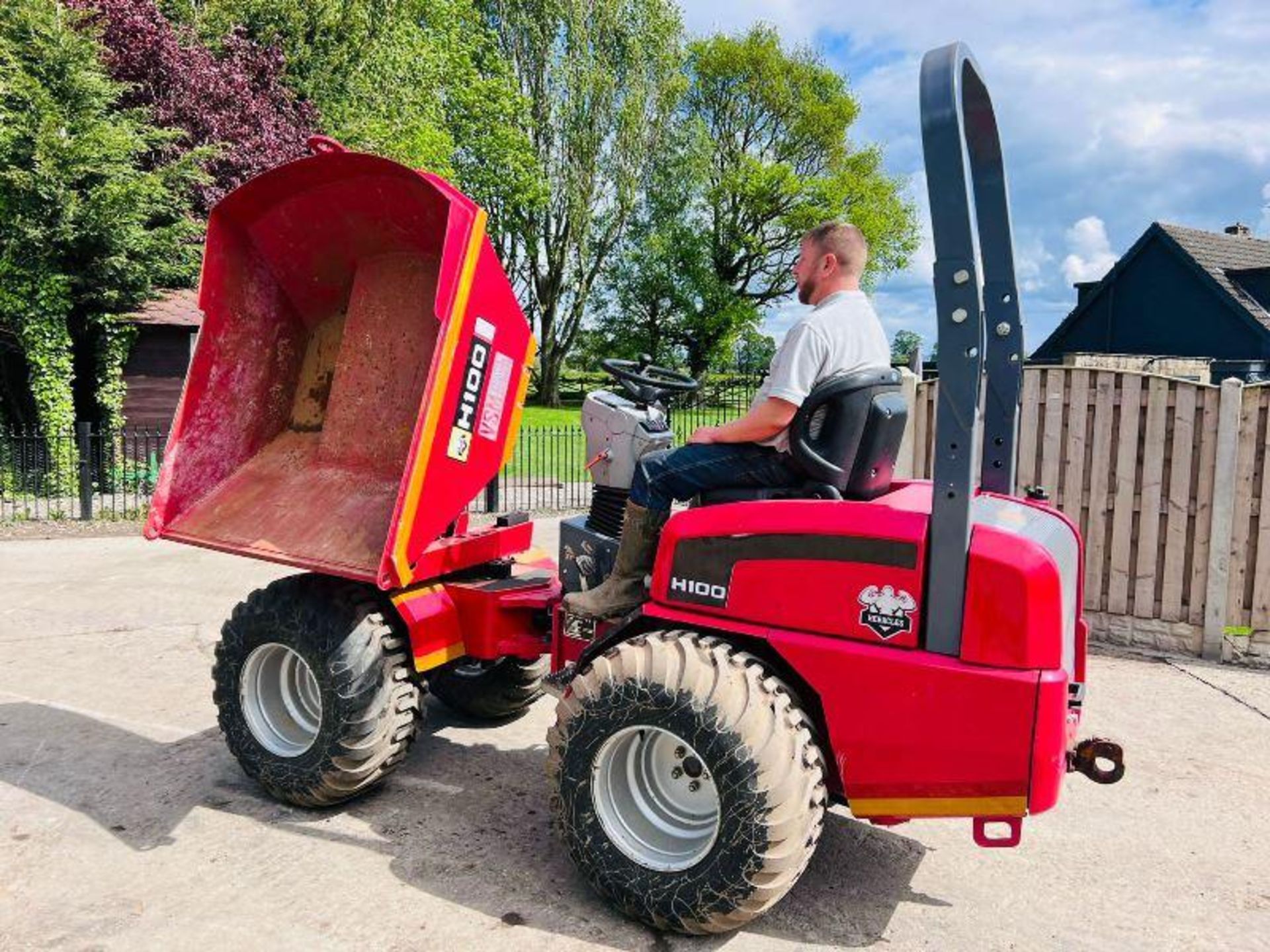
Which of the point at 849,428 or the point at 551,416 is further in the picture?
the point at 551,416

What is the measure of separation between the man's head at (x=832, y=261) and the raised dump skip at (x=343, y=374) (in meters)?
1.15

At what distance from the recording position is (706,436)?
3.27 meters

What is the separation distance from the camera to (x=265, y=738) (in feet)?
12.6

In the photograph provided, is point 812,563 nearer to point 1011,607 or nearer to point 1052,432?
point 1011,607

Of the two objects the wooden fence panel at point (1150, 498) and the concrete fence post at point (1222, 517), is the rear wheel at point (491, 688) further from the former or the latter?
the concrete fence post at point (1222, 517)

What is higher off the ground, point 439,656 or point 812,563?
point 812,563

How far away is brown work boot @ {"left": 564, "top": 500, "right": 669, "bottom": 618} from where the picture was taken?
132 inches

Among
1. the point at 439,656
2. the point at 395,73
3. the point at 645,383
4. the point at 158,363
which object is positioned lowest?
the point at 439,656

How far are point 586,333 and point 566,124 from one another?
9216mm

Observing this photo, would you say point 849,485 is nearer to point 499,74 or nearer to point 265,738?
point 265,738

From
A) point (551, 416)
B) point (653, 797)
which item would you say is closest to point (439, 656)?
point (653, 797)

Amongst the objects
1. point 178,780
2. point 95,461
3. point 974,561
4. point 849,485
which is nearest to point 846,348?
point 849,485

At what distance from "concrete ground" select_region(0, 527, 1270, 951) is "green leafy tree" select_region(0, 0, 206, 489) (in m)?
9.39

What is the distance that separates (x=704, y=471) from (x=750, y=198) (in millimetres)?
35920
